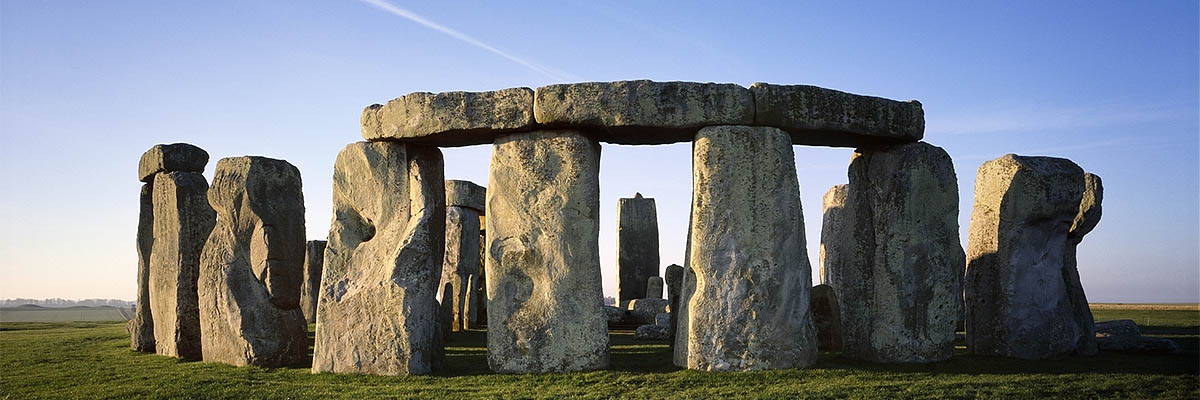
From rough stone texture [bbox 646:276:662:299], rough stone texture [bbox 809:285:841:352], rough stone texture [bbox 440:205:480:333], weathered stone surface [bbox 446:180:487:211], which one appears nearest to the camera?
rough stone texture [bbox 809:285:841:352]

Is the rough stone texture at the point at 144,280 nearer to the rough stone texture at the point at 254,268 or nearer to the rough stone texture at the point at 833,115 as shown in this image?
the rough stone texture at the point at 254,268

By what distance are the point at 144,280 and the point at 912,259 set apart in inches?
367

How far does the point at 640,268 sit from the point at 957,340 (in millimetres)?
7771

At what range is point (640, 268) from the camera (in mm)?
19219

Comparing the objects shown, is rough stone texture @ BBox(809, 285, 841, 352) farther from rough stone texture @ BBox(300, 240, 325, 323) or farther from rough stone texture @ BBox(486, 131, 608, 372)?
rough stone texture @ BBox(300, 240, 325, 323)

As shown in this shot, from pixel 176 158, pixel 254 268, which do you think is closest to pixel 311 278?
pixel 176 158

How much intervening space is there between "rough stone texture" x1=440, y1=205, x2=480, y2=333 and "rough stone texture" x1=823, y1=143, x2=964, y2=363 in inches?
301

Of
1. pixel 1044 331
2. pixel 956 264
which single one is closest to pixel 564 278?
pixel 956 264

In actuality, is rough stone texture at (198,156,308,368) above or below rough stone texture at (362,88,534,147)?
below

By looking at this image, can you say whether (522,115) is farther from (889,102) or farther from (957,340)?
(957,340)

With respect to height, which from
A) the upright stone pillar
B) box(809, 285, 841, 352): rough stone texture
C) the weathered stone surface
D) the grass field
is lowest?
the grass field

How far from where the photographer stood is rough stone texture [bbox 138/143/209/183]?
11188mm

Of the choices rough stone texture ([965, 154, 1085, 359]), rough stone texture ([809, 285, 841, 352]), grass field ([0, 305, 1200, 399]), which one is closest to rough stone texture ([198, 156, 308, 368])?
grass field ([0, 305, 1200, 399])

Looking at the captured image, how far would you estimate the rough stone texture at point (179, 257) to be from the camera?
34.8 ft
